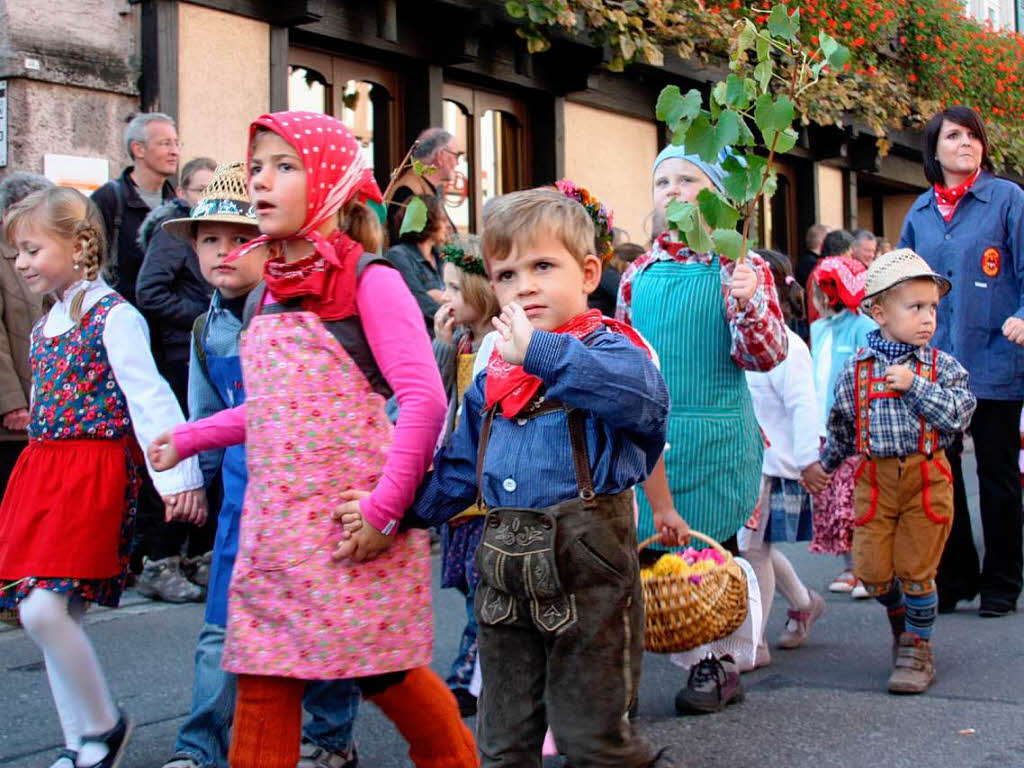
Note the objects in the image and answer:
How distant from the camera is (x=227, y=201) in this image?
412 cm

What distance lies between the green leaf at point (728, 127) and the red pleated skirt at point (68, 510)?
75.1 inches

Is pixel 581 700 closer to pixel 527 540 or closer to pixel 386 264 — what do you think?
pixel 527 540

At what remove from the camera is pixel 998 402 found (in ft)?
21.1

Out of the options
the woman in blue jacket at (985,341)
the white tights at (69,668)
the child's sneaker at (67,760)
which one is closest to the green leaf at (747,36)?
the white tights at (69,668)

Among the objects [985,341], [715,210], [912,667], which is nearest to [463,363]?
[715,210]

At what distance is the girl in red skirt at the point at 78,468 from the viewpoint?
12.5 feet

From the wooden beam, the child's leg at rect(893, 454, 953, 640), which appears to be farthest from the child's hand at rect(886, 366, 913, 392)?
the wooden beam

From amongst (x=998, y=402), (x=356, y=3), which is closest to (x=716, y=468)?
(x=998, y=402)

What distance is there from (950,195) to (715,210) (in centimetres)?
298

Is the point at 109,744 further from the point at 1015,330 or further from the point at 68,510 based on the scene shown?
the point at 1015,330

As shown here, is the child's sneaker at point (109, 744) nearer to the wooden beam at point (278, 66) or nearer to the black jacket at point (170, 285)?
the black jacket at point (170, 285)

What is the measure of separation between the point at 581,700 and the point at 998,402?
4.01m

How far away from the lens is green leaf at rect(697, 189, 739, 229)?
4035 mm

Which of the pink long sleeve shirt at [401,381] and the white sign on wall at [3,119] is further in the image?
the white sign on wall at [3,119]
